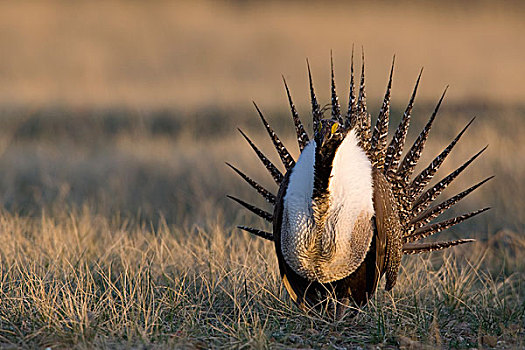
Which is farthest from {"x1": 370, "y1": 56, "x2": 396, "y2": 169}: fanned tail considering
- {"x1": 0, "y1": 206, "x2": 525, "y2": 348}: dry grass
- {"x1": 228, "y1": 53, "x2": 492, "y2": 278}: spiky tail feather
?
{"x1": 0, "y1": 206, "x2": 525, "y2": 348}: dry grass

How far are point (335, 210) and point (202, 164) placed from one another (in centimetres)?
Answer: 358

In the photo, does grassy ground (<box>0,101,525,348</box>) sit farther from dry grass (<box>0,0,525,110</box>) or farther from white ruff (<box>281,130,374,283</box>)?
dry grass (<box>0,0,525,110</box>)

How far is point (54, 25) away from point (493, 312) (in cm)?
1058

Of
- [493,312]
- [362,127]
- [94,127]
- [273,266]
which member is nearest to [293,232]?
[362,127]

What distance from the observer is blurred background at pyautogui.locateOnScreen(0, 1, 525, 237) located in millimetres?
5934

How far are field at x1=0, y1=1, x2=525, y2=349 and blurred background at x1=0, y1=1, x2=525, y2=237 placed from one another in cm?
3

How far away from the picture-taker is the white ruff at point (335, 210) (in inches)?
110

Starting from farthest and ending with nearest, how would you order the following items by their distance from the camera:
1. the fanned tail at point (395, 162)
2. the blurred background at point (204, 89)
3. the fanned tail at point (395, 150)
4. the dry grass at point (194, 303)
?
the blurred background at point (204, 89), the fanned tail at point (395, 150), the fanned tail at point (395, 162), the dry grass at point (194, 303)

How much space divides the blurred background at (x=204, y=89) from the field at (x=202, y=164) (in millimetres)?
29

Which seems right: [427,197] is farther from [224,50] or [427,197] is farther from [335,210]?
[224,50]

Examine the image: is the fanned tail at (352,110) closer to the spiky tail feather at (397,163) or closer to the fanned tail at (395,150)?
the spiky tail feather at (397,163)

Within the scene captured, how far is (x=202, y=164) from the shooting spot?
6.30 meters

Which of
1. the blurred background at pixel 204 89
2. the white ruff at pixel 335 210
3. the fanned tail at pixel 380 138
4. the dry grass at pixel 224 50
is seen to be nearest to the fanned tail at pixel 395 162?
the fanned tail at pixel 380 138

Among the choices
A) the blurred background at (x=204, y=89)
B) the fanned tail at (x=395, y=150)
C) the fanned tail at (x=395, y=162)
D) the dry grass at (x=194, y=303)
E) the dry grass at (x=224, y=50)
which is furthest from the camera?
the dry grass at (x=224, y=50)
